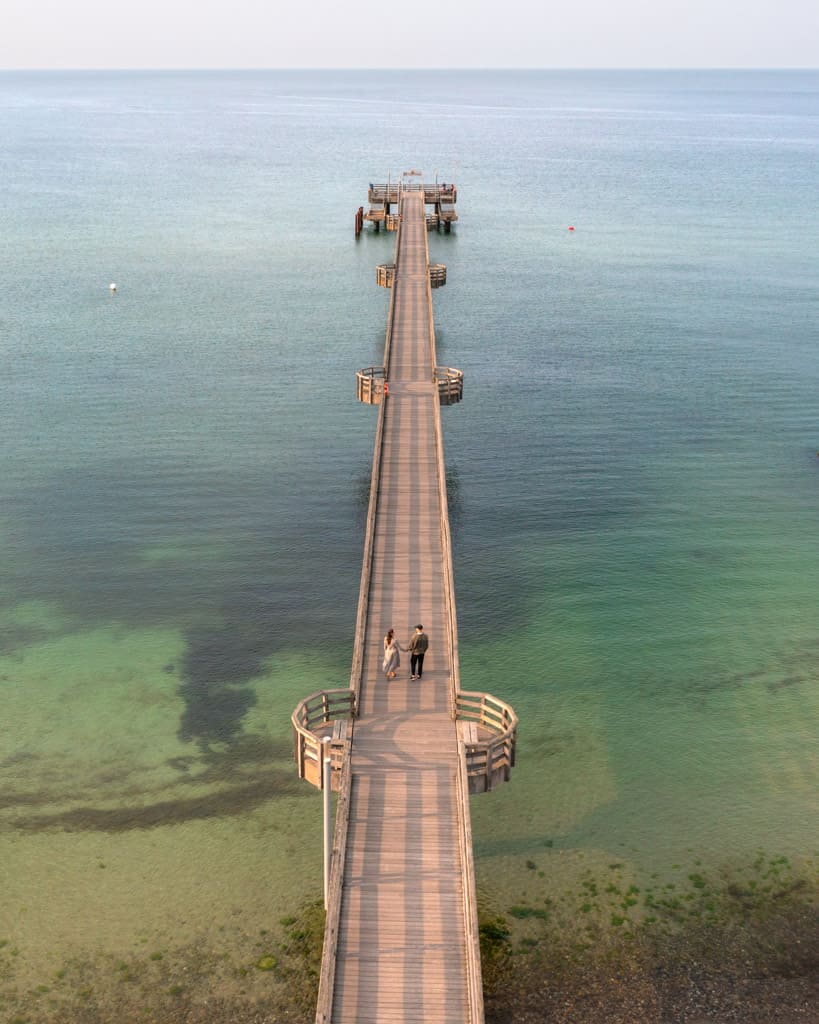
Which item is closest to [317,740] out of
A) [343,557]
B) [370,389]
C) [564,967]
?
[564,967]

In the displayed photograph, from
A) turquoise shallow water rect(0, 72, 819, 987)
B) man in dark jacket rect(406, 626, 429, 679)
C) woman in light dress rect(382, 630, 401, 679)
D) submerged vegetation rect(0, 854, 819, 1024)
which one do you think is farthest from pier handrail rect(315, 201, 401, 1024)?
turquoise shallow water rect(0, 72, 819, 987)

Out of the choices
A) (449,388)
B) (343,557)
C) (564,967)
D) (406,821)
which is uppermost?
(449,388)

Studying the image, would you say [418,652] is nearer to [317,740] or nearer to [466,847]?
[317,740]

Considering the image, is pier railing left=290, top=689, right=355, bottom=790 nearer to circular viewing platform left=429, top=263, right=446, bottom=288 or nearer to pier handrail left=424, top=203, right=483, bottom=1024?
pier handrail left=424, top=203, right=483, bottom=1024

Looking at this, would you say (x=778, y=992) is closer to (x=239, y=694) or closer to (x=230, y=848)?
(x=230, y=848)

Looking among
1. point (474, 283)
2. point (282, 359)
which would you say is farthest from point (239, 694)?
point (474, 283)

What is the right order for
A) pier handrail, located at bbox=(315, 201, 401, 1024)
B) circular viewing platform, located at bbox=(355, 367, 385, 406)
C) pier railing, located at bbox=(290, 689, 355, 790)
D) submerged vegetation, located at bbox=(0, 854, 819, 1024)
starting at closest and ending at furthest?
pier handrail, located at bbox=(315, 201, 401, 1024)
submerged vegetation, located at bbox=(0, 854, 819, 1024)
pier railing, located at bbox=(290, 689, 355, 790)
circular viewing platform, located at bbox=(355, 367, 385, 406)

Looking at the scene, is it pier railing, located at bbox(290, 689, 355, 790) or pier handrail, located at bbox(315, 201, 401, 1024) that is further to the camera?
pier railing, located at bbox(290, 689, 355, 790)

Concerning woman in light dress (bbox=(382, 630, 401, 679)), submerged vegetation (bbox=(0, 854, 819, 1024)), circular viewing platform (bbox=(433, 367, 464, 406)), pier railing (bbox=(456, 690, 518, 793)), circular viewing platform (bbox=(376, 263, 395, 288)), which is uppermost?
circular viewing platform (bbox=(376, 263, 395, 288))
